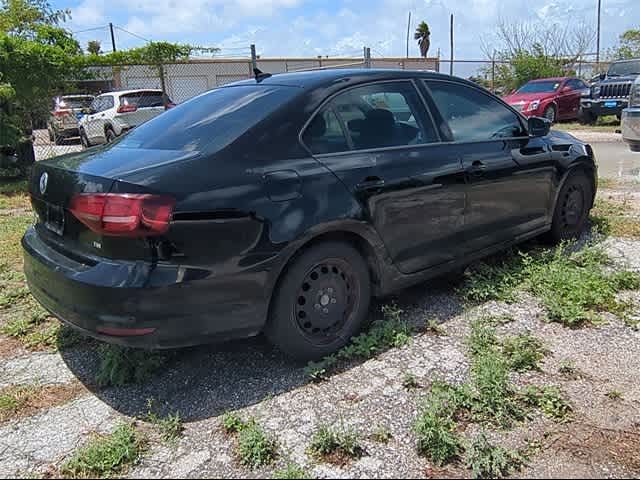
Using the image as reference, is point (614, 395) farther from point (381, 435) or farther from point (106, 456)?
point (106, 456)

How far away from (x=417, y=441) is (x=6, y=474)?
1825 millimetres

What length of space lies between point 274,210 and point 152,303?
766 mm

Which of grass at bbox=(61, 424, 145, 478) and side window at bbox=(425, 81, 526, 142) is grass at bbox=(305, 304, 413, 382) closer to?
grass at bbox=(61, 424, 145, 478)

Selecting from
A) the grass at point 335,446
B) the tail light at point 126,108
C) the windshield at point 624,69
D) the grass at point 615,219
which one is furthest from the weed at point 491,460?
the windshield at point 624,69

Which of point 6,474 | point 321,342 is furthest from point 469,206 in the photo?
point 6,474

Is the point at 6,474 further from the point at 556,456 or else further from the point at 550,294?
the point at 550,294

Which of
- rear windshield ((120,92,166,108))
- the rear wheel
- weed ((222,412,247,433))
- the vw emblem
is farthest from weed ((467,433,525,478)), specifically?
the rear wheel

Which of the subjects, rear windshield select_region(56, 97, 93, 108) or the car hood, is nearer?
rear windshield select_region(56, 97, 93, 108)

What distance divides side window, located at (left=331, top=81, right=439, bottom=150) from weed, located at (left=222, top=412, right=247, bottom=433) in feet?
5.64

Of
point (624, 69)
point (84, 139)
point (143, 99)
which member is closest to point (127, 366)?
point (143, 99)

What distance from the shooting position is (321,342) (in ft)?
10.6

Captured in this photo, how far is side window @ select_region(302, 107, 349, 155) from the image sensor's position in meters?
3.16

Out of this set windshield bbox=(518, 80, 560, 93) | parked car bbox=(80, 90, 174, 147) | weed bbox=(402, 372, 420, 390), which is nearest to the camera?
weed bbox=(402, 372, 420, 390)

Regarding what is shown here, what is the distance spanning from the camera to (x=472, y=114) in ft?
13.7
